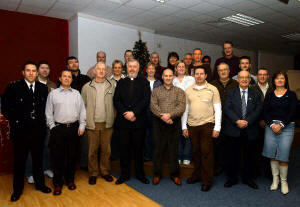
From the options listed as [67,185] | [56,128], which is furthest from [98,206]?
[56,128]

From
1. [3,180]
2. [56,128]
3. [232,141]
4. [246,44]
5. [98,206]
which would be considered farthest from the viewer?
[246,44]

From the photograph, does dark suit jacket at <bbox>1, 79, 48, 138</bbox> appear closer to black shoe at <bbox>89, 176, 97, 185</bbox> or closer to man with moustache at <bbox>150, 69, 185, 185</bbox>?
black shoe at <bbox>89, 176, 97, 185</bbox>

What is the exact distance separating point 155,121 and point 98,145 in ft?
2.97

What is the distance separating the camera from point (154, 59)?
13.7 feet

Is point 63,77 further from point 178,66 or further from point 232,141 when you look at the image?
point 232,141

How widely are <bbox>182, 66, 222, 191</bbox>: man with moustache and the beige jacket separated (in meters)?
1.14

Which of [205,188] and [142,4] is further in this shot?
[142,4]

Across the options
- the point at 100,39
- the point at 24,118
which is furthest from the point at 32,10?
the point at 24,118

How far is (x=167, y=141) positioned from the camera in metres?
2.97

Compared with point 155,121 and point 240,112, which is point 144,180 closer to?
point 155,121

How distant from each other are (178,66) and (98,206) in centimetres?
225

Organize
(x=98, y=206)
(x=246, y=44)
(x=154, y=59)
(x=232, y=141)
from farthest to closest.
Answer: (x=246, y=44), (x=154, y=59), (x=232, y=141), (x=98, y=206)

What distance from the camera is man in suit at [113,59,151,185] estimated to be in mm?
2938

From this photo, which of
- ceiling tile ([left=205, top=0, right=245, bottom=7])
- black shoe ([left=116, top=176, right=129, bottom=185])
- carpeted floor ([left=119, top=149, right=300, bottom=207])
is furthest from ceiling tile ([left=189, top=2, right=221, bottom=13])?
black shoe ([left=116, top=176, right=129, bottom=185])
